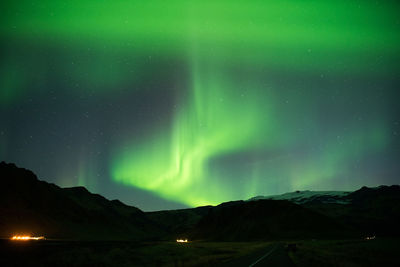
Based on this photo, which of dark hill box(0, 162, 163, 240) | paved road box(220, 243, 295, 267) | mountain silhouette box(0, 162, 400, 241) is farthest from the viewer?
mountain silhouette box(0, 162, 400, 241)

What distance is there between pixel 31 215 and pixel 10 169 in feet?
123

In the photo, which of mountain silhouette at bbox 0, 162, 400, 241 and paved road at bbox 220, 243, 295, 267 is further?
mountain silhouette at bbox 0, 162, 400, 241

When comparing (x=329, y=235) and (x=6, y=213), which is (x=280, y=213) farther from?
(x=6, y=213)

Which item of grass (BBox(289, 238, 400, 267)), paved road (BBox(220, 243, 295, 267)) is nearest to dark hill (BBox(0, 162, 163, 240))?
paved road (BBox(220, 243, 295, 267))

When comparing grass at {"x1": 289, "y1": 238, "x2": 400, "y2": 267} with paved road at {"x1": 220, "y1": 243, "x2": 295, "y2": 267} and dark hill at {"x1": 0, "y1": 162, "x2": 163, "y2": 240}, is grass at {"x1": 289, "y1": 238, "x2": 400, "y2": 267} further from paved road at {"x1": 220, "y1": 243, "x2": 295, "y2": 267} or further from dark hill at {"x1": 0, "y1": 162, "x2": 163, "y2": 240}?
dark hill at {"x1": 0, "y1": 162, "x2": 163, "y2": 240}

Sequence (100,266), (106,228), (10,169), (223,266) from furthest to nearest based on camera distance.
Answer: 1. (106,228)
2. (10,169)
3. (100,266)
4. (223,266)

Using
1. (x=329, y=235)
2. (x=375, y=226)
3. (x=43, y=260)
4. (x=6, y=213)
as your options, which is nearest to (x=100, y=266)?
(x=43, y=260)

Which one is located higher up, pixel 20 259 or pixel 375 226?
pixel 20 259

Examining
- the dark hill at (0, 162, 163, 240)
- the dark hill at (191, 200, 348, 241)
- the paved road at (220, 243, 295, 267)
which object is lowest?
the dark hill at (191, 200, 348, 241)

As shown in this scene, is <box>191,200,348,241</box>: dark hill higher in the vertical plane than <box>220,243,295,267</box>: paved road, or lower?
lower

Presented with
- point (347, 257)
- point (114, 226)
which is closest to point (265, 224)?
point (114, 226)

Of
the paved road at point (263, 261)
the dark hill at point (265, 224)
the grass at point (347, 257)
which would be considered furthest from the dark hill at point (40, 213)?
the grass at point (347, 257)

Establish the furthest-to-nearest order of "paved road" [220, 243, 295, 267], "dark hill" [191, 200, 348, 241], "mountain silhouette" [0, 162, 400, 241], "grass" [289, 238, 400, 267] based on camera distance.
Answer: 1. "dark hill" [191, 200, 348, 241]
2. "mountain silhouette" [0, 162, 400, 241]
3. "grass" [289, 238, 400, 267]
4. "paved road" [220, 243, 295, 267]

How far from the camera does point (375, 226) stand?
611 ft
